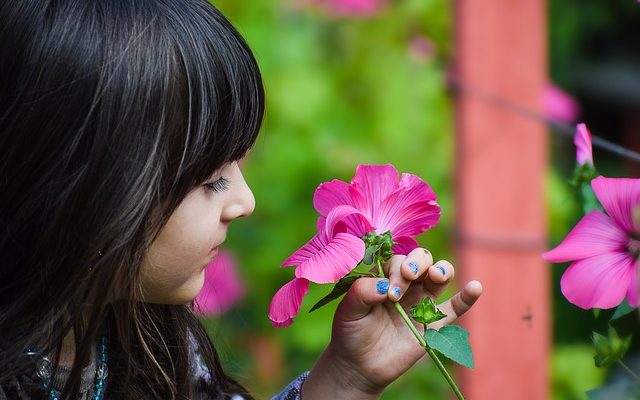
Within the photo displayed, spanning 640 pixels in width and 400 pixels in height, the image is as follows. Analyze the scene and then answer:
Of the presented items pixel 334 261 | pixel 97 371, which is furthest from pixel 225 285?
pixel 334 261

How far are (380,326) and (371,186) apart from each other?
17cm

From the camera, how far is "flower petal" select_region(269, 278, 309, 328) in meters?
0.89

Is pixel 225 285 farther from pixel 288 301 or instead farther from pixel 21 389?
pixel 288 301

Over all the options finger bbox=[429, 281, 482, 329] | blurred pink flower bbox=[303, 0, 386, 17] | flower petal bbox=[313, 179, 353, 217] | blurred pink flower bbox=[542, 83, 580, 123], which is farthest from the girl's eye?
blurred pink flower bbox=[542, 83, 580, 123]

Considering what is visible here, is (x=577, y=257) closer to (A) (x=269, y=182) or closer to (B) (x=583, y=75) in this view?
(A) (x=269, y=182)

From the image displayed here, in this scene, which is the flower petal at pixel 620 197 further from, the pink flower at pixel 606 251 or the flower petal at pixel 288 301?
the flower petal at pixel 288 301

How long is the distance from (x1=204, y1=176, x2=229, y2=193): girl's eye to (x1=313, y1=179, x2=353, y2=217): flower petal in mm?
121

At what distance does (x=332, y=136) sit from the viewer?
2604 mm

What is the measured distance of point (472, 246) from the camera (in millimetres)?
1988

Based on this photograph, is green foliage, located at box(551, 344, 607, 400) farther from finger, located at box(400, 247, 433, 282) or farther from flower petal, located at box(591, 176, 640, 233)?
flower petal, located at box(591, 176, 640, 233)

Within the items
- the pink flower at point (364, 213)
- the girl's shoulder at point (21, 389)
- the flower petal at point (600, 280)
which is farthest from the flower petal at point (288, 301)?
the girl's shoulder at point (21, 389)

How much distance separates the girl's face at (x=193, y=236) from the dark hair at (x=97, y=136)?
1 centimetres

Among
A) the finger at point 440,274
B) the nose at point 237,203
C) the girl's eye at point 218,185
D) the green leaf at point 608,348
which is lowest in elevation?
the finger at point 440,274

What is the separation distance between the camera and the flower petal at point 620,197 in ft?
2.56
